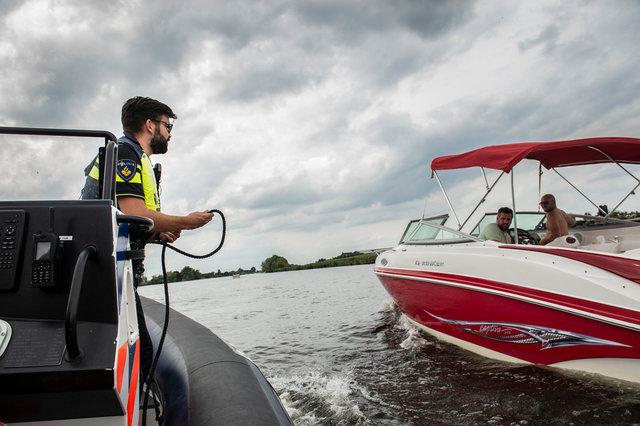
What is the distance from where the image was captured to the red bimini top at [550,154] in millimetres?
5078

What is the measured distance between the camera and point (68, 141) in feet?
6.61

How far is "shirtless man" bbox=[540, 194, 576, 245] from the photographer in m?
5.74

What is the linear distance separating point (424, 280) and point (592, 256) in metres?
2.31

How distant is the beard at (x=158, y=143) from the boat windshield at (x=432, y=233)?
4361 millimetres

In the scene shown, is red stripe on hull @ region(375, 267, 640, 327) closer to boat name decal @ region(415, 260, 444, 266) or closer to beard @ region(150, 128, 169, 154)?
boat name decal @ region(415, 260, 444, 266)

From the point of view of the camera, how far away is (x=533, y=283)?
14.0 feet

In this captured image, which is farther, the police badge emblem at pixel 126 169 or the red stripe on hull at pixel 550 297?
the red stripe on hull at pixel 550 297

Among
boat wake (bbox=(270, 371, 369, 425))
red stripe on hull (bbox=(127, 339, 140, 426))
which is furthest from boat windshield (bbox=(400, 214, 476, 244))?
red stripe on hull (bbox=(127, 339, 140, 426))

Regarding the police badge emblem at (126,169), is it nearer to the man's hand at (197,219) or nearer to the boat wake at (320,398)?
the man's hand at (197,219)

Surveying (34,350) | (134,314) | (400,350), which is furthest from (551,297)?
(34,350)

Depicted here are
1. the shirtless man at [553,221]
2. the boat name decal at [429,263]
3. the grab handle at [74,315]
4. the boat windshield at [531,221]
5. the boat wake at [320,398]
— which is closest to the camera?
the grab handle at [74,315]

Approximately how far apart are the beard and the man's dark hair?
102mm

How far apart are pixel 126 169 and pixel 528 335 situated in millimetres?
4476

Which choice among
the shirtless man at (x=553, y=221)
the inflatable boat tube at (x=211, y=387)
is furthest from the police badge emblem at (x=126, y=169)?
the shirtless man at (x=553, y=221)
